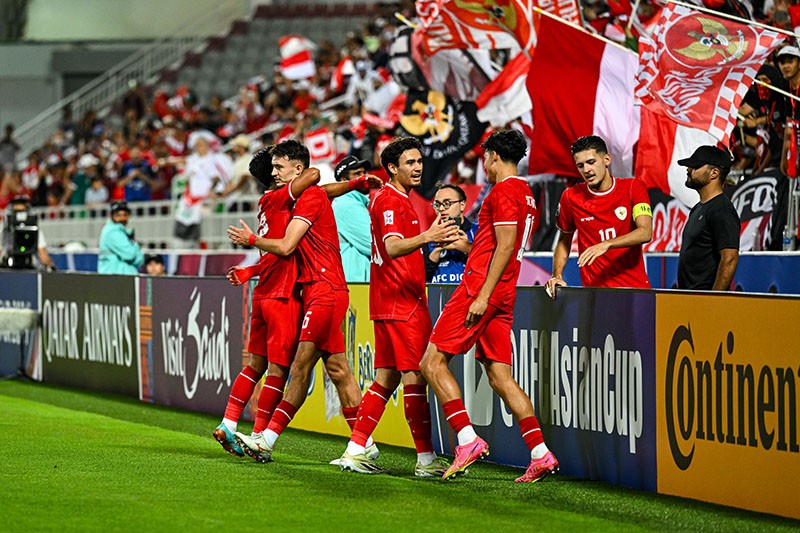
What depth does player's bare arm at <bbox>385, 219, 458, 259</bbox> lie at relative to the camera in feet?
27.9

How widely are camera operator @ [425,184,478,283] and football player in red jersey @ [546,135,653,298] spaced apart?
3.75ft

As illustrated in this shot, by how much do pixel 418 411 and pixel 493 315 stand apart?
87cm

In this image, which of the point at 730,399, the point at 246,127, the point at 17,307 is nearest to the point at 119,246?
the point at 17,307

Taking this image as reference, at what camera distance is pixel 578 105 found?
14867 mm

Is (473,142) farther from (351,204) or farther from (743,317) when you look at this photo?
(743,317)

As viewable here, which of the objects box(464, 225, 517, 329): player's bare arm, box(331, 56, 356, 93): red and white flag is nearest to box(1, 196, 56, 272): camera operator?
box(331, 56, 356, 93): red and white flag

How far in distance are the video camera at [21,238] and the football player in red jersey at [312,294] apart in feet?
32.9

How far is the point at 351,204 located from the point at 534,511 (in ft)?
15.7

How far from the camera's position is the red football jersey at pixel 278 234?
9898 mm

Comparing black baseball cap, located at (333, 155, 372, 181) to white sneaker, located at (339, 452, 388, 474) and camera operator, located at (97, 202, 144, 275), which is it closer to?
white sneaker, located at (339, 452, 388, 474)

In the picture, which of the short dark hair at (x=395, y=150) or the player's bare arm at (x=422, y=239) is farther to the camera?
the short dark hair at (x=395, y=150)

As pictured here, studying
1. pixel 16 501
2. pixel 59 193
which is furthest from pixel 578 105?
pixel 59 193

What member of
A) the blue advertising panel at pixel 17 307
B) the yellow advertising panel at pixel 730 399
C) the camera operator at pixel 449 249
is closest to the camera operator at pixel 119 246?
the blue advertising panel at pixel 17 307

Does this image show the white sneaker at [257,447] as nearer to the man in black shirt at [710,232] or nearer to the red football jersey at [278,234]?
the red football jersey at [278,234]
